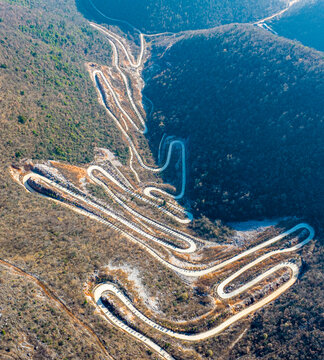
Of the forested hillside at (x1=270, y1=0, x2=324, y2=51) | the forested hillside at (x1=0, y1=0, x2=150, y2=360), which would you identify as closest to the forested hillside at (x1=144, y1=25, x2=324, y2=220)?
the forested hillside at (x1=0, y1=0, x2=150, y2=360)

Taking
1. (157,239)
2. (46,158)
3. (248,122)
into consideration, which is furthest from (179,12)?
(157,239)

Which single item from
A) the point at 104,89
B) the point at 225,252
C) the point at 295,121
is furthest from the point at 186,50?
the point at 225,252

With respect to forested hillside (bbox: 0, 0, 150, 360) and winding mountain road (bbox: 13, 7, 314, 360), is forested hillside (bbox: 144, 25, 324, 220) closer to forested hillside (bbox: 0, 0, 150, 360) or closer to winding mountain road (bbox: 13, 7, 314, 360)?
winding mountain road (bbox: 13, 7, 314, 360)

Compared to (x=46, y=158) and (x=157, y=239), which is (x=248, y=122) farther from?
(x=46, y=158)

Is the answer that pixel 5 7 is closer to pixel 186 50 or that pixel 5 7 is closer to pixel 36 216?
pixel 186 50

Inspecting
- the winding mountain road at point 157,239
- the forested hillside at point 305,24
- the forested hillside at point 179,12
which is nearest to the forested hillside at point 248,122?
the winding mountain road at point 157,239
